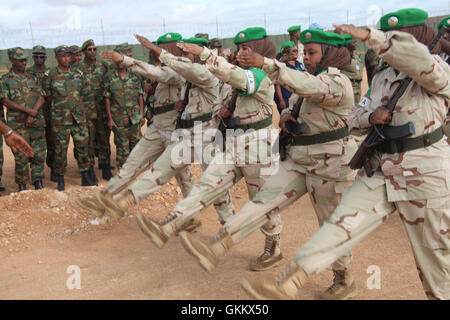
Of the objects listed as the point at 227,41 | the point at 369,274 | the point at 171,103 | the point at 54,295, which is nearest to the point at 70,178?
the point at 171,103

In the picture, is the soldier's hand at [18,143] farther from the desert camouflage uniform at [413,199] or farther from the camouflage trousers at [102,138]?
the camouflage trousers at [102,138]

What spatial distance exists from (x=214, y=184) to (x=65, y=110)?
191 inches

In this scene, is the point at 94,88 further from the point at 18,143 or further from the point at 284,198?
the point at 284,198

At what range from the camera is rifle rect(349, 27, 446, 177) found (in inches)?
119

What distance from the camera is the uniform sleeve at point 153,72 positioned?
5387mm

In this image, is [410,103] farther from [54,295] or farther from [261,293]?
[54,295]

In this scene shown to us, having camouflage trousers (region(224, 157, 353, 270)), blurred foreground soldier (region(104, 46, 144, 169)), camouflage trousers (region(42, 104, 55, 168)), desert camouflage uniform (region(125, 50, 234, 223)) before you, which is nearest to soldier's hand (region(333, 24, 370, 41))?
camouflage trousers (region(224, 157, 353, 270))

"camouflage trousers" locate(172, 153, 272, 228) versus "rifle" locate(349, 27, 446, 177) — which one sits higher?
"rifle" locate(349, 27, 446, 177)

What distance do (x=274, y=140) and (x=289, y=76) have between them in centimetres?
135

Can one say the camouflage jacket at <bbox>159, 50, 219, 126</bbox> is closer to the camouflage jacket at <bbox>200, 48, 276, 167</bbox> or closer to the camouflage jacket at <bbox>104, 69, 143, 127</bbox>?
the camouflage jacket at <bbox>200, 48, 276, 167</bbox>

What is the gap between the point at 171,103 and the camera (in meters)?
A: 5.78

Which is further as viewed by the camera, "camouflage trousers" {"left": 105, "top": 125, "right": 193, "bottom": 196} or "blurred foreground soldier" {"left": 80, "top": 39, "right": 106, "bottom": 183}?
"blurred foreground soldier" {"left": 80, "top": 39, "right": 106, "bottom": 183}

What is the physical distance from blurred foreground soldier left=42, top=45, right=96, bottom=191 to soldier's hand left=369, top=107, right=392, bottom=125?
636 centimetres

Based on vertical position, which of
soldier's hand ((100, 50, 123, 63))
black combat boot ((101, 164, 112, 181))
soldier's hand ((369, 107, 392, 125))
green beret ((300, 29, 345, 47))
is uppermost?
green beret ((300, 29, 345, 47))
